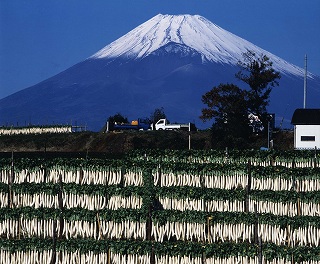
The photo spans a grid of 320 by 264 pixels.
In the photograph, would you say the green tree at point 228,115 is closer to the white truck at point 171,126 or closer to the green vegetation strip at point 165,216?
the white truck at point 171,126

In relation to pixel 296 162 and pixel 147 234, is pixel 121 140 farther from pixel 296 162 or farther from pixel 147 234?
pixel 147 234

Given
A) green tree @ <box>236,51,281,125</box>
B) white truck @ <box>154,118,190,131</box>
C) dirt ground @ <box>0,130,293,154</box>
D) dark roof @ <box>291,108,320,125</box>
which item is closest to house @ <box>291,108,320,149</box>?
dark roof @ <box>291,108,320,125</box>

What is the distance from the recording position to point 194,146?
106438mm

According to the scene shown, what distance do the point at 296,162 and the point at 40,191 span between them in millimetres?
17144

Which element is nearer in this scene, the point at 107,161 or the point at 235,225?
the point at 235,225

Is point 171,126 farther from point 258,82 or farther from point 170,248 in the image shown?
point 170,248

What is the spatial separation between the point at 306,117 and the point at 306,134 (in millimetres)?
2274

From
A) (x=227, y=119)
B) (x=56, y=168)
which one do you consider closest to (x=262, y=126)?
(x=227, y=119)

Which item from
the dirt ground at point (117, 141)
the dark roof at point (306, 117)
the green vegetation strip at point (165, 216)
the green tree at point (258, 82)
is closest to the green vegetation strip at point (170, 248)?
the green vegetation strip at point (165, 216)

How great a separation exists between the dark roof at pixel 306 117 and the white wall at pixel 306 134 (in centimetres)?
43

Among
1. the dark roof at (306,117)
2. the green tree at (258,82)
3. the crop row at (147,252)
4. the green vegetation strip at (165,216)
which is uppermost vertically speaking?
the green tree at (258,82)

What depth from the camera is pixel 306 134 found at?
101 meters

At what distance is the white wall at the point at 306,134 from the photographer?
9950 centimetres

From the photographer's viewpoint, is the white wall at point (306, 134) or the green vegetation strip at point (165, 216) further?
the white wall at point (306, 134)
